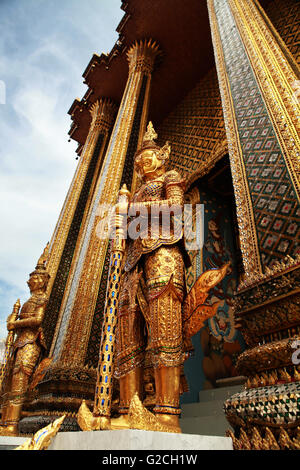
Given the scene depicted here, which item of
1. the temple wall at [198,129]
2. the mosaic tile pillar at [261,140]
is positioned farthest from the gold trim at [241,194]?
the temple wall at [198,129]

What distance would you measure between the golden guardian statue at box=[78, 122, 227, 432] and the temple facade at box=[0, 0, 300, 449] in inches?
7.2

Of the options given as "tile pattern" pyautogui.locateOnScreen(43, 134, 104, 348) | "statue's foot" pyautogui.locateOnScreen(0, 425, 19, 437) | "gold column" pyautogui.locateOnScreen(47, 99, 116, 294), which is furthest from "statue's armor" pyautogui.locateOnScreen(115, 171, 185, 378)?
"gold column" pyautogui.locateOnScreen(47, 99, 116, 294)

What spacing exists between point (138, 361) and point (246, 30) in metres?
2.79

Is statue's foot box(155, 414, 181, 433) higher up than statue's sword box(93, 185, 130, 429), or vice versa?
statue's sword box(93, 185, 130, 429)

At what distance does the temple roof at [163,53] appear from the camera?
5754 mm

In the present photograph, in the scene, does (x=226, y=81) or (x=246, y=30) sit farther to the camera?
(x=246, y=30)

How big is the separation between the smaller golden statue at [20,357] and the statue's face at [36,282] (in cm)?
6

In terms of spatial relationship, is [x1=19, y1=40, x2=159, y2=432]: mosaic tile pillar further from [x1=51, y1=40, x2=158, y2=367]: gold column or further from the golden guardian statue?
the golden guardian statue

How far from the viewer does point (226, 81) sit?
2.55 metres

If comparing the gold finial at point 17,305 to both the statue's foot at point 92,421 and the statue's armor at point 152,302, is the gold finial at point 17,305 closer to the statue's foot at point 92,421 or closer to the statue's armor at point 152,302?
the statue's armor at point 152,302

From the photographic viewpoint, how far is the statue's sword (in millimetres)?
1349

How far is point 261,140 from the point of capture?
190 cm
